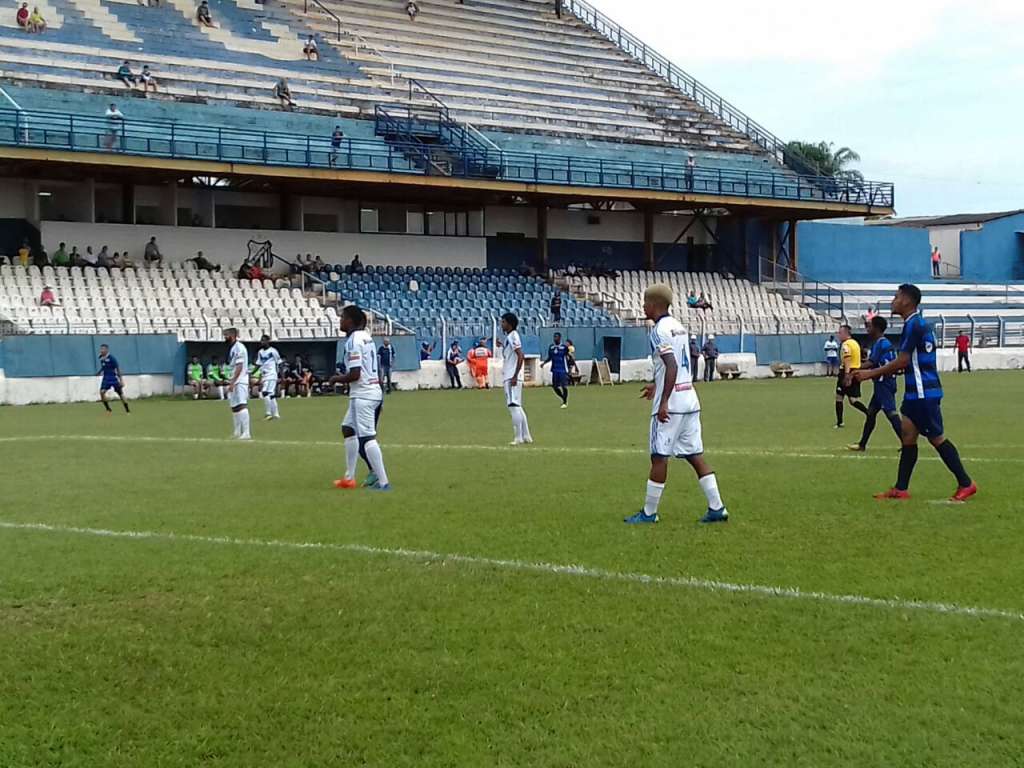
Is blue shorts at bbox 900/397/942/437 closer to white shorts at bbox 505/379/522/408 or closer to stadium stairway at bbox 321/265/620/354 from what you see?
A: white shorts at bbox 505/379/522/408

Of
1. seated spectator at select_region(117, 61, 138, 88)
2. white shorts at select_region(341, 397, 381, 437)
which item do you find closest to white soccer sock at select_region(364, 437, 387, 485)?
white shorts at select_region(341, 397, 381, 437)

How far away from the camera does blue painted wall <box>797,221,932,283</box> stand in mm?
63062

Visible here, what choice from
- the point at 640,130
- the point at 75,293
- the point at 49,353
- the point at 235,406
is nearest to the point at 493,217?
the point at 640,130

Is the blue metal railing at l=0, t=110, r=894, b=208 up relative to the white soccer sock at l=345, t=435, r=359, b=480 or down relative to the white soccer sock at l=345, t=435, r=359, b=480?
up

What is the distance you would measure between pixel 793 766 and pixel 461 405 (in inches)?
1059

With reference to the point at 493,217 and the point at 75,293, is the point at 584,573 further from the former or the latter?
the point at 493,217

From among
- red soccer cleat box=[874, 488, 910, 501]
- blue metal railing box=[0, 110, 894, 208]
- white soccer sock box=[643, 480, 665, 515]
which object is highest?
blue metal railing box=[0, 110, 894, 208]

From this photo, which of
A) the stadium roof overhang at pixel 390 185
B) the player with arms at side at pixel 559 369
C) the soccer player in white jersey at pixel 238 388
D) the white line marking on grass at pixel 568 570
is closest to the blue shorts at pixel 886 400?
the white line marking on grass at pixel 568 570

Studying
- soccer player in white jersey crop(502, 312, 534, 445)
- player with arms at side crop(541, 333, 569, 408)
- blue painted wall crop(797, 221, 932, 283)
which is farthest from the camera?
blue painted wall crop(797, 221, 932, 283)

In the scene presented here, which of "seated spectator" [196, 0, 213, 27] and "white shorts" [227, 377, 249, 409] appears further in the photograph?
"seated spectator" [196, 0, 213, 27]

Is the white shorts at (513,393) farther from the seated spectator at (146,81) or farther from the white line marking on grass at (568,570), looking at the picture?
the seated spectator at (146,81)

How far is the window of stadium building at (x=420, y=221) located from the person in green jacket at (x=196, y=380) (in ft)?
50.1

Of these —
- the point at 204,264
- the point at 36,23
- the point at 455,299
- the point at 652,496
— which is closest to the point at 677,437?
the point at 652,496

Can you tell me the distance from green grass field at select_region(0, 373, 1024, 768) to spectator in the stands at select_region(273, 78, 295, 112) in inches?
1428
